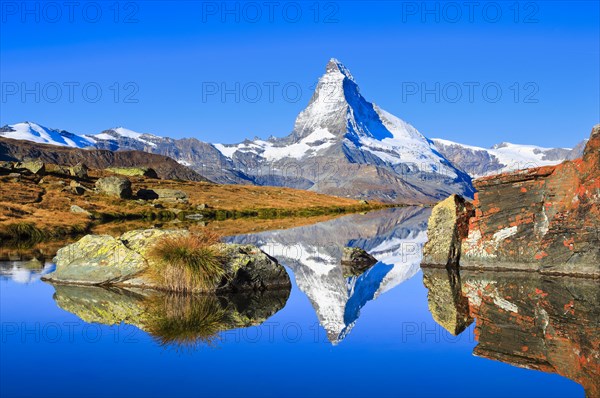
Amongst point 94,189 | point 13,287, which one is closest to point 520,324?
point 13,287

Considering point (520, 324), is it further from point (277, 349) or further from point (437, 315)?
point (277, 349)

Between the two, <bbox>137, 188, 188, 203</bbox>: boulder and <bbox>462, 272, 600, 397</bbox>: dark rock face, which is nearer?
<bbox>462, 272, 600, 397</bbox>: dark rock face

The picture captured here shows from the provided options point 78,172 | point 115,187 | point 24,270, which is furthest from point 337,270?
point 78,172

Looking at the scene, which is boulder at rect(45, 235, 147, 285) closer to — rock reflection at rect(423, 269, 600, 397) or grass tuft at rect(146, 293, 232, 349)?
grass tuft at rect(146, 293, 232, 349)

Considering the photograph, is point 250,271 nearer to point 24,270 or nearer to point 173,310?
point 173,310

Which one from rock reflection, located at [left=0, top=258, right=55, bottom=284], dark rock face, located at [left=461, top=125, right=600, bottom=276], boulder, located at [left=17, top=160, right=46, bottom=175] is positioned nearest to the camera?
dark rock face, located at [left=461, top=125, right=600, bottom=276]

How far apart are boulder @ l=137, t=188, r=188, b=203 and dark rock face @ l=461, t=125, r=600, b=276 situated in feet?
266

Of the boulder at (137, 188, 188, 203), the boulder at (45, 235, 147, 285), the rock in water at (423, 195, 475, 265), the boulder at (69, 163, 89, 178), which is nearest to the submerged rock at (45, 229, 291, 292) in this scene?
the boulder at (45, 235, 147, 285)

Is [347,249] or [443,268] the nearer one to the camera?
[443,268]

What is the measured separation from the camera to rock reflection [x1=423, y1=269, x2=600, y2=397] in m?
13.0

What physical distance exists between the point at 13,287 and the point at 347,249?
1586cm

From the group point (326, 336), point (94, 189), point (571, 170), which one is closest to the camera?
point (326, 336)

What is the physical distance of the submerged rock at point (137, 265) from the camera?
22.5 meters

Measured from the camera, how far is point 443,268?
1158 inches
